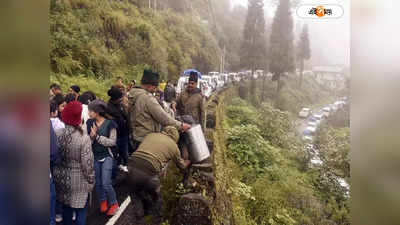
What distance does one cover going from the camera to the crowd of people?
211cm

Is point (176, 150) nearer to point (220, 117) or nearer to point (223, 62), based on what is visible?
point (220, 117)

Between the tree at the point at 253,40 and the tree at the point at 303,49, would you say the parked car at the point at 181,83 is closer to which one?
the tree at the point at 253,40

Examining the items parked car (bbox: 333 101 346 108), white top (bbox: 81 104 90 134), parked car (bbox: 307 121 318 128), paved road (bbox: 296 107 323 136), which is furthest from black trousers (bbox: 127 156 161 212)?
parked car (bbox: 333 101 346 108)

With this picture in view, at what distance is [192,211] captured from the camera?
2299mm

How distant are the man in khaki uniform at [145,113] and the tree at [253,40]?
0.90 m

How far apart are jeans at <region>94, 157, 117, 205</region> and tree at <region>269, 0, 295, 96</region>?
1643 mm

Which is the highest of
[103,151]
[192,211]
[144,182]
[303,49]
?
[303,49]

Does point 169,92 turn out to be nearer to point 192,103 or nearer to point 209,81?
point 192,103

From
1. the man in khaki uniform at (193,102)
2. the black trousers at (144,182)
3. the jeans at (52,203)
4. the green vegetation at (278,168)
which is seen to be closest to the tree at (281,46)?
the green vegetation at (278,168)

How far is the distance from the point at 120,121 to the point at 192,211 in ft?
3.01

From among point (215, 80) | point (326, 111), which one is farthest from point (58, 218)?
point (326, 111)

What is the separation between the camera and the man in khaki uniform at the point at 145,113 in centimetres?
232

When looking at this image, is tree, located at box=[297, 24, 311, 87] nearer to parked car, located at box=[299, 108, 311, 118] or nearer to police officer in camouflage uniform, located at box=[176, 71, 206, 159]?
parked car, located at box=[299, 108, 311, 118]
